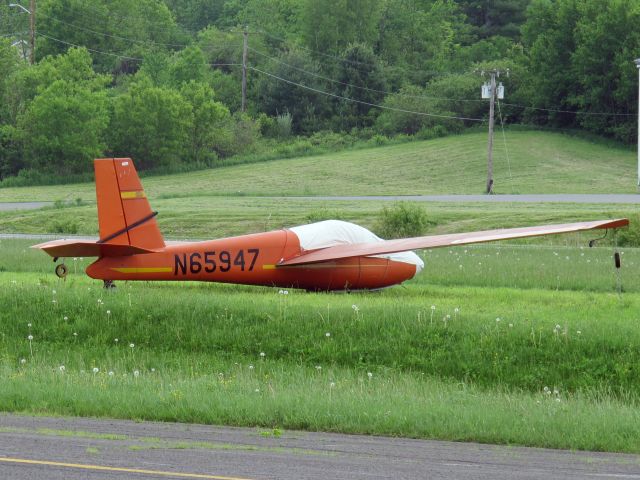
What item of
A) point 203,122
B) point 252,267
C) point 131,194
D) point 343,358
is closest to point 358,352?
point 343,358

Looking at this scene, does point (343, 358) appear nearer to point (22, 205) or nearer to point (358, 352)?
point (358, 352)

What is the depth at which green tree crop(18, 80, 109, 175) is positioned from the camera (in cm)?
7388

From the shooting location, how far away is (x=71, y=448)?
9180mm

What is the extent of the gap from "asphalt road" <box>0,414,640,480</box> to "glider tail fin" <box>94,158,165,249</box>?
7.75 metres

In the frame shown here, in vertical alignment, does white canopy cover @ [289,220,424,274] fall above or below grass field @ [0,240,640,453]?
above

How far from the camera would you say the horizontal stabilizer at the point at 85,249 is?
17.0 metres

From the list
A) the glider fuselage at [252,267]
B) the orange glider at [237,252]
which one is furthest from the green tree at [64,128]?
the glider fuselage at [252,267]

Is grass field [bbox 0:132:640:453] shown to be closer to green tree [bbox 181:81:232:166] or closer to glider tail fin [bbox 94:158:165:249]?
glider tail fin [bbox 94:158:165:249]

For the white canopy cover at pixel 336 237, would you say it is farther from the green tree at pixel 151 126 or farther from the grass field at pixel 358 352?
the green tree at pixel 151 126

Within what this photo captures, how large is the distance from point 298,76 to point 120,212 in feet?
252

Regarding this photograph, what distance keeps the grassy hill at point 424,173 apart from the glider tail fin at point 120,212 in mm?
40527

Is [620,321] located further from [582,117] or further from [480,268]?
[582,117]

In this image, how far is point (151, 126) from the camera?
252 ft

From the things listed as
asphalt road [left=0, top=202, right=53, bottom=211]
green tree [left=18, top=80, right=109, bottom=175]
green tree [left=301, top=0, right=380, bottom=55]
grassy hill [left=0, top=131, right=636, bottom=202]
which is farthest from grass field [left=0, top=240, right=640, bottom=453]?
green tree [left=301, top=0, right=380, bottom=55]
